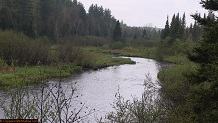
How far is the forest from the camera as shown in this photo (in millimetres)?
12117

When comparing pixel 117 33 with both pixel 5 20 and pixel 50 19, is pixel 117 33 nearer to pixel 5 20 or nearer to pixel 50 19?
pixel 50 19

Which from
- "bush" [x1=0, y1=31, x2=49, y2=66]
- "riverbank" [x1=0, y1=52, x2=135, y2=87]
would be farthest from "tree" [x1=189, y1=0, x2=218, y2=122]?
"bush" [x1=0, y1=31, x2=49, y2=66]

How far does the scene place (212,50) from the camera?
11.9 metres

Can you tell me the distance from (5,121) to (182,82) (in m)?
16.2

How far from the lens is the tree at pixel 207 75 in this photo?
449 inches

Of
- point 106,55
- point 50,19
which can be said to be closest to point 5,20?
point 106,55

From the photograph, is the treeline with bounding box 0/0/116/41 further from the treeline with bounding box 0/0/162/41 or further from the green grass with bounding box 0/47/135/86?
the green grass with bounding box 0/47/135/86

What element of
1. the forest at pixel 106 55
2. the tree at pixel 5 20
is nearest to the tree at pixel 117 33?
the forest at pixel 106 55

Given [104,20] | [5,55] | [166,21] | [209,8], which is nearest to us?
[209,8]

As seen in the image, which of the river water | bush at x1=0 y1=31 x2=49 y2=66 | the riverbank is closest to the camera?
the river water

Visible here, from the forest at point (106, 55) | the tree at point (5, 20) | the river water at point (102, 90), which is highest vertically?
the tree at point (5, 20)

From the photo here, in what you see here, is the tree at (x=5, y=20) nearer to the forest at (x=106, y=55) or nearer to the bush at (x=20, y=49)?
the forest at (x=106, y=55)

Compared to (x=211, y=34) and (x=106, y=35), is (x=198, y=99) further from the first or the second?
(x=106, y=35)

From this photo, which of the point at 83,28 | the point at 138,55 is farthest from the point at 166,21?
the point at 83,28
